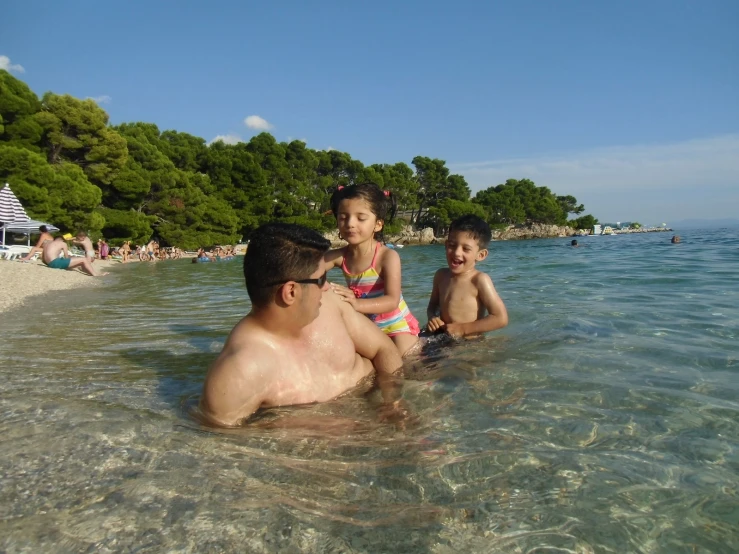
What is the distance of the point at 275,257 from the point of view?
2609mm

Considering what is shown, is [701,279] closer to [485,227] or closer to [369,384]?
[485,227]

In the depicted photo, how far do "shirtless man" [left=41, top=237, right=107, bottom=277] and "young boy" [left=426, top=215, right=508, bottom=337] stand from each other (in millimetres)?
13757

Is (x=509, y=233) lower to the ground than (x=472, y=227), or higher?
lower

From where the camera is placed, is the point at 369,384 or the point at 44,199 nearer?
the point at 369,384

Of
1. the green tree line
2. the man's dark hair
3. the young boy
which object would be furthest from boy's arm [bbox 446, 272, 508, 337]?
the green tree line

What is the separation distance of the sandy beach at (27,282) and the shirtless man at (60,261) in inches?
58.6

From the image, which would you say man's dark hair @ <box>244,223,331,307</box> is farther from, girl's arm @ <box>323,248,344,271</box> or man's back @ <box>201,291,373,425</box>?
girl's arm @ <box>323,248,344,271</box>

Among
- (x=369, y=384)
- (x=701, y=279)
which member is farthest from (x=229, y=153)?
(x=369, y=384)

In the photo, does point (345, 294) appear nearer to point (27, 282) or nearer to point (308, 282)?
point (308, 282)

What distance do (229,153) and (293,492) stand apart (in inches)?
1809

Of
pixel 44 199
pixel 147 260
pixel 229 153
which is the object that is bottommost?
pixel 147 260

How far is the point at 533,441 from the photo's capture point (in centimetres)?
240

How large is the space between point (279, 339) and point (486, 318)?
2.52 m

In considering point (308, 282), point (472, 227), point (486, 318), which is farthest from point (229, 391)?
point (472, 227)
